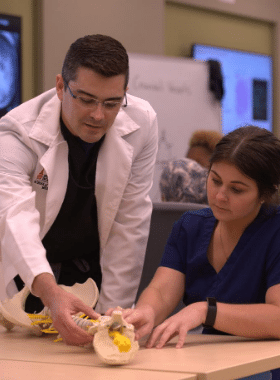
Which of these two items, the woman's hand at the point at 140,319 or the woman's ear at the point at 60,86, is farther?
the woman's ear at the point at 60,86

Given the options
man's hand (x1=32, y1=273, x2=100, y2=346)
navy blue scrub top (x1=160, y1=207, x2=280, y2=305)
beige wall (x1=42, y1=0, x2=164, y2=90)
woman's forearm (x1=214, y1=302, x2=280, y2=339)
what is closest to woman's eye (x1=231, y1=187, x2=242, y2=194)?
navy blue scrub top (x1=160, y1=207, x2=280, y2=305)

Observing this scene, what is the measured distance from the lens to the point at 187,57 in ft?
18.6

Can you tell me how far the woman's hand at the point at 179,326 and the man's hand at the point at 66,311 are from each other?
168 mm

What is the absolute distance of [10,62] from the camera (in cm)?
450

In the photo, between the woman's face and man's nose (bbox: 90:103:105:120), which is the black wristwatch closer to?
the woman's face

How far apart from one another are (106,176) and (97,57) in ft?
1.50

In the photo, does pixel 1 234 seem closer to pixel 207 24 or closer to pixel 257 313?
pixel 257 313

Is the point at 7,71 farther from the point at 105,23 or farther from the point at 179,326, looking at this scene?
the point at 179,326

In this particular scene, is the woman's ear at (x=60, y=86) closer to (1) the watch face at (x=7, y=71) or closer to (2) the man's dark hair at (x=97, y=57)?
(2) the man's dark hair at (x=97, y=57)

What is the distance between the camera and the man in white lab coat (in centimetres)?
181

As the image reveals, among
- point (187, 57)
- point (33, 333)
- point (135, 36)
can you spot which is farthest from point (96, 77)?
point (187, 57)

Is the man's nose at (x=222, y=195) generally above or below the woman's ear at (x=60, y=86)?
below

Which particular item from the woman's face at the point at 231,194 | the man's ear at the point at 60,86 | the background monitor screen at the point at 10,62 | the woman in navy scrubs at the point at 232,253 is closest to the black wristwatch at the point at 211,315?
the woman in navy scrubs at the point at 232,253

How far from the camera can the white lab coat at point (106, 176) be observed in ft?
6.52
